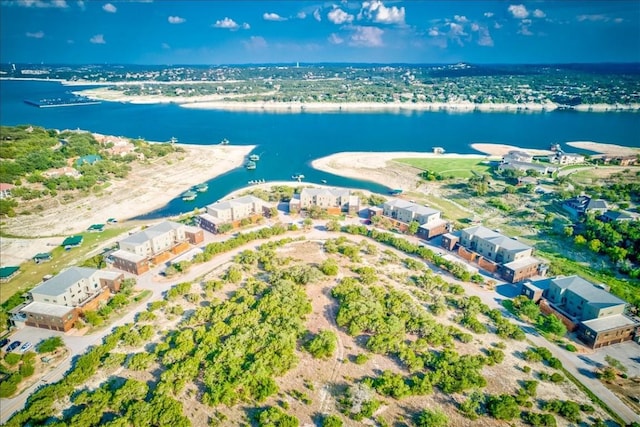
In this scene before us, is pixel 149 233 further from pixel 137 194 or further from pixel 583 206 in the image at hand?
pixel 583 206

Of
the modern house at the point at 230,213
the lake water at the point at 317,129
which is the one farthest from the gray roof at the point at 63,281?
the lake water at the point at 317,129

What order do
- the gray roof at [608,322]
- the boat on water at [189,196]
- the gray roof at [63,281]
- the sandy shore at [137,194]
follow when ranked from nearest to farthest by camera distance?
the gray roof at [608,322] < the gray roof at [63,281] < the sandy shore at [137,194] < the boat on water at [189,196]

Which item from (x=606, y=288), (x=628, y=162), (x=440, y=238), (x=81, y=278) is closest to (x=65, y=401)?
(x=81, y=278)

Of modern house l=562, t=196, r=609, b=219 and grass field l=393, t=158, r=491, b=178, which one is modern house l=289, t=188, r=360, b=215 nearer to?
grass field l=393, t=158, r=491, b=178

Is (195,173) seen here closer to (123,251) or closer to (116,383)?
(123,251)

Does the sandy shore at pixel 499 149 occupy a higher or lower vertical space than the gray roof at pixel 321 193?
higher

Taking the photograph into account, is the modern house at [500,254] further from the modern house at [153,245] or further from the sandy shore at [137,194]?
the sandy shore at [137,194]

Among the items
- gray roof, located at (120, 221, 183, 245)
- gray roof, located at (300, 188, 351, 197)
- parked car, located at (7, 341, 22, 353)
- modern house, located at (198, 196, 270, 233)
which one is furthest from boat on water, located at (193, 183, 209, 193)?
parked car, located at (7, 341, 22, 353)
